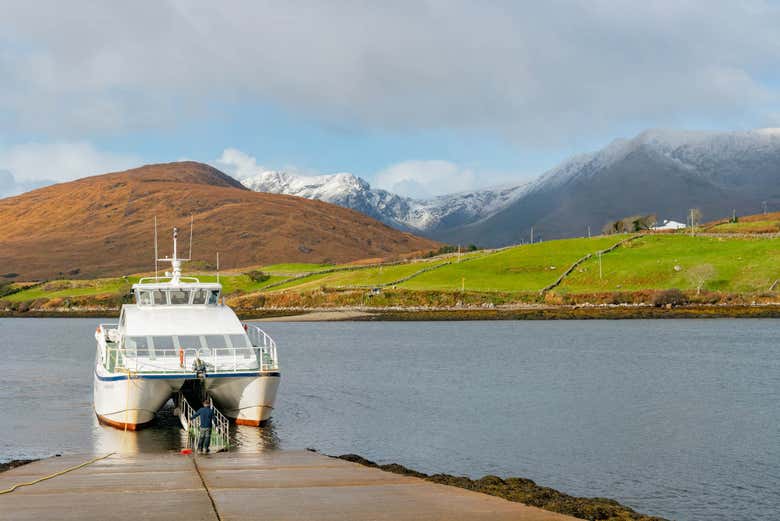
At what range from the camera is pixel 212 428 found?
113 feet

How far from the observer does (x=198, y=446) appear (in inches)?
1233

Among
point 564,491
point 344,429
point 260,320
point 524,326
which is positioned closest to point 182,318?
point 344,429

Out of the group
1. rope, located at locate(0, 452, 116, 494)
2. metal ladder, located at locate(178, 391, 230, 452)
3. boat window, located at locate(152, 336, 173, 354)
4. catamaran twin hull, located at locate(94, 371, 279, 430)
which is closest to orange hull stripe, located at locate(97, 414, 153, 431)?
catamaran twin hull, located at locate(94, 371, 279, 430)

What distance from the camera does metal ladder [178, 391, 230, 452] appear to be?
32.3 metres

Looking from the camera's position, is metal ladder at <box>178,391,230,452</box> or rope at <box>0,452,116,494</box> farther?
metal ladder at <box>178,391,230,452</box>

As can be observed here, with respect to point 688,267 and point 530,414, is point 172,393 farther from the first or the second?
point 688,267

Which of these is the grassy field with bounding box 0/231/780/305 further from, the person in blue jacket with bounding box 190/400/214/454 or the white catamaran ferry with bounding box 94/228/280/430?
the person in blue jacket with bounding box 190/400/214/454

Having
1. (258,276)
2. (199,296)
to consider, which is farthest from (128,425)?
(258,276)

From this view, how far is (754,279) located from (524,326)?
126 ft

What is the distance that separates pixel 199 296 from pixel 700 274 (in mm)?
97501

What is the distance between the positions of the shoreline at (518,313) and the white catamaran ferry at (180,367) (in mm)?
79047

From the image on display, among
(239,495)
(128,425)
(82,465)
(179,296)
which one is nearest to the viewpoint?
(239,495)

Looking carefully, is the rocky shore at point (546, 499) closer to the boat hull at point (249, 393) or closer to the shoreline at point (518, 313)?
the boat hull at point (249, 393)

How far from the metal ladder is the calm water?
616mm
